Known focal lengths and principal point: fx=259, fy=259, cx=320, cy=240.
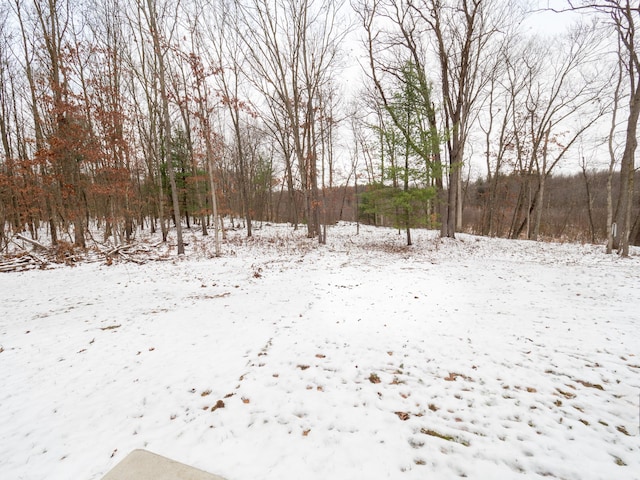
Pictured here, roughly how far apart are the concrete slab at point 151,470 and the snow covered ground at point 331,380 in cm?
11

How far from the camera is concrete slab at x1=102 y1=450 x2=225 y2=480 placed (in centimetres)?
211

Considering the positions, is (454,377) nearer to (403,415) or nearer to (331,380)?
(403,415)

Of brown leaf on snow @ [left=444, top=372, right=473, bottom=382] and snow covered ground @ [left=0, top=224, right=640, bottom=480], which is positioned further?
brown leaf on snow @ [left=444, top=372, right=473, bottom=382]

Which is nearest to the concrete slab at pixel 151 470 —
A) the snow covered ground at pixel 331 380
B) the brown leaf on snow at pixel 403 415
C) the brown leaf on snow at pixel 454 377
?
the snow covered ground at pixel 331 380

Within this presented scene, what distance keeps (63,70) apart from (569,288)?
807 inches

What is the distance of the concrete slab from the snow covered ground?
107 millimetres

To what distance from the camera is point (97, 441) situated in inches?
98.7

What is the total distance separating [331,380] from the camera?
337cm

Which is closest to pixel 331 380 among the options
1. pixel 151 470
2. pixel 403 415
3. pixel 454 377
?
pixel 403 415

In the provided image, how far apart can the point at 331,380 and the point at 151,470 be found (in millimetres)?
1972

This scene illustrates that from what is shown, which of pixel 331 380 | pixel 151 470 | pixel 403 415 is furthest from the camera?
pixel 331 380

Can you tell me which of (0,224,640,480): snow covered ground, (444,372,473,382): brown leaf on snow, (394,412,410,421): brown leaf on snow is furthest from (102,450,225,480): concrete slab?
(444,372,473,382): brown leaf on snow

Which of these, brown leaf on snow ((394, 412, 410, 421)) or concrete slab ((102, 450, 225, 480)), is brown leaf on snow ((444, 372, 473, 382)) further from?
concrete slab ((102, 450, 225, 480))

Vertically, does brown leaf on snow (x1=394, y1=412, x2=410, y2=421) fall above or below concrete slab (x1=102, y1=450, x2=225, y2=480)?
below
